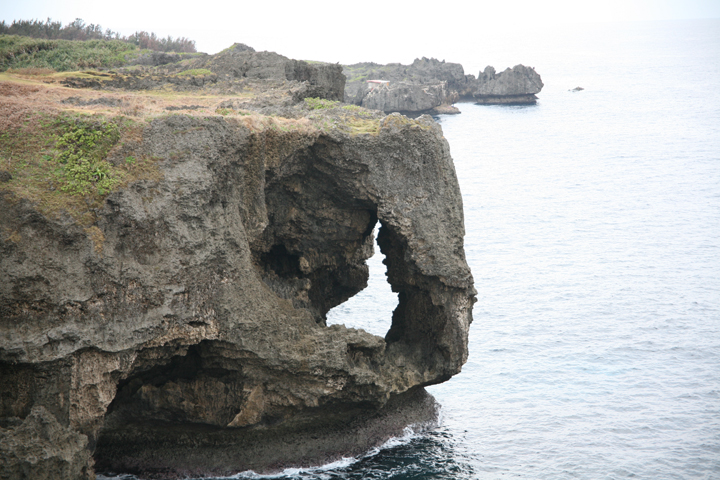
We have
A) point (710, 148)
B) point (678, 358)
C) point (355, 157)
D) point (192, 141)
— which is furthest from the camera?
point (710, 148)

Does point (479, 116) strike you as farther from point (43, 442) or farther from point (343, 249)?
point (43, 442)

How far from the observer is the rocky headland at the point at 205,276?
1853cm

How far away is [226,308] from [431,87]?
322 feet

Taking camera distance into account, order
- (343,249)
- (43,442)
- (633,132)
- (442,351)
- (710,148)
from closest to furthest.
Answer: (43,442), (442,351), (343,249), (710,148), (633,132)

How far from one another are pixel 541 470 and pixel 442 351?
5.56 meters

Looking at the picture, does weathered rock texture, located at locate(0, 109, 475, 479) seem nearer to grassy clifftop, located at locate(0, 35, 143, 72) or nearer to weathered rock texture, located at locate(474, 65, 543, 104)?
grassy clifftop, located at locate(0, 35, 143, 72)

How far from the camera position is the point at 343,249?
2858cm

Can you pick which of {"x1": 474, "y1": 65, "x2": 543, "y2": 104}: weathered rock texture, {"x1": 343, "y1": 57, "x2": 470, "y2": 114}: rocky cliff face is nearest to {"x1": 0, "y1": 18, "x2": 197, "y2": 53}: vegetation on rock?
{"x1": 343, "y1": 57, "x2": 470, "y2": 114}: rocky cliff face

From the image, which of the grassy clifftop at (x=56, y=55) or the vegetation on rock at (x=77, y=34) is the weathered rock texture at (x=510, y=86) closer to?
the vegetation on rock at (x=77, y=34)

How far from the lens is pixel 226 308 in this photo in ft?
67.7

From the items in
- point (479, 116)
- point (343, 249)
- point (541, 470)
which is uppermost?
point (479, 116)

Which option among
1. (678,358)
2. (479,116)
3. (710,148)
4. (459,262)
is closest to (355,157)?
(459,262)

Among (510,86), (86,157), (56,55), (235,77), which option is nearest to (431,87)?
(510,86)

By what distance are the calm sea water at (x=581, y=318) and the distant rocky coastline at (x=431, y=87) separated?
78.5 feet
